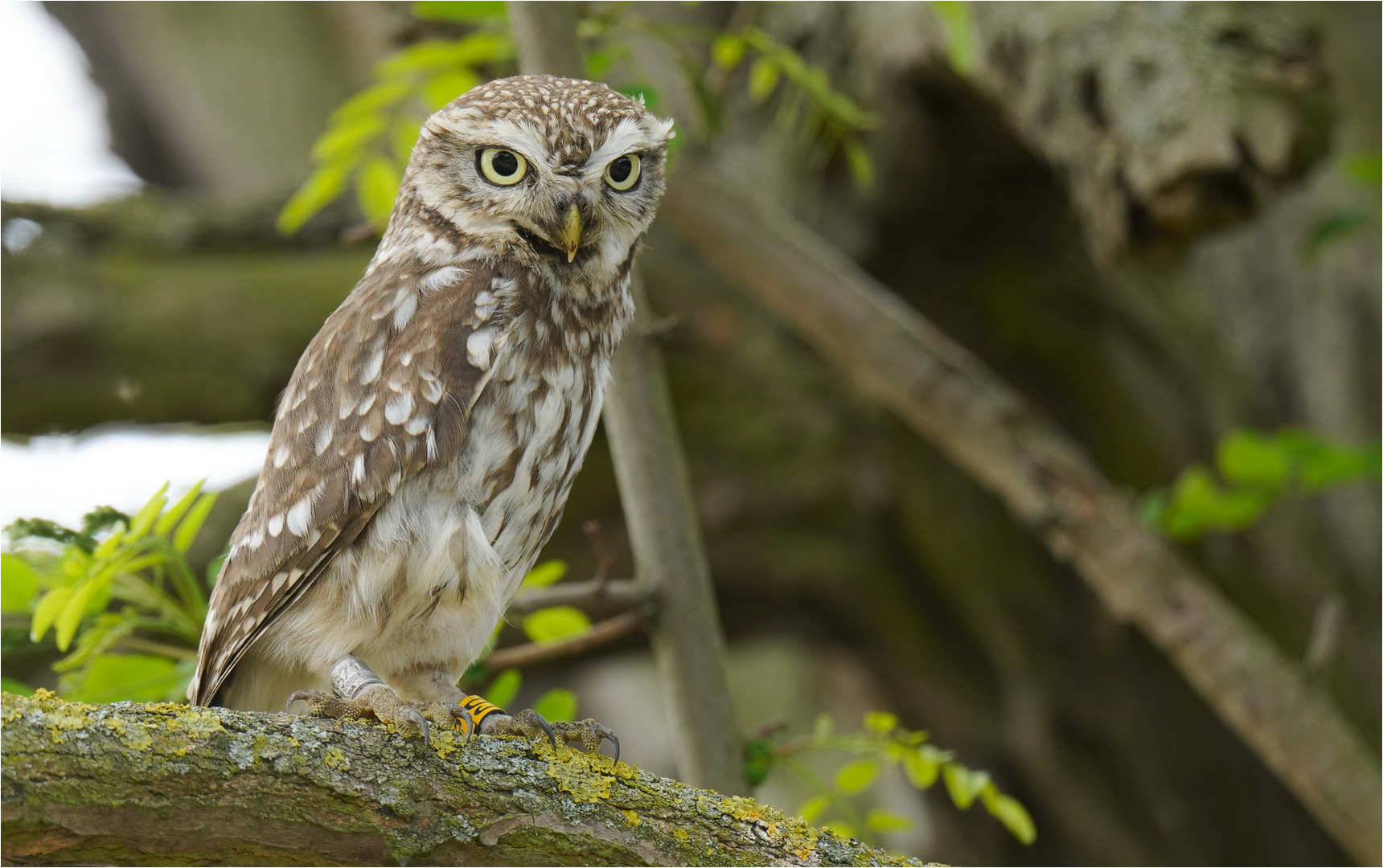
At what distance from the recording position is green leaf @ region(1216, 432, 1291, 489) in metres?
2.76

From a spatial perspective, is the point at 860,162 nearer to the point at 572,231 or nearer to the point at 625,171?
the point at 625,171

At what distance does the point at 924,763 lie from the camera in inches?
84.2

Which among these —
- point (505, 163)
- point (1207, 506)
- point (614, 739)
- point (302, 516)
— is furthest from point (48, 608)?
point (1207, 506)

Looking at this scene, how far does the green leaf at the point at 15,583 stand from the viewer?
1.76 m

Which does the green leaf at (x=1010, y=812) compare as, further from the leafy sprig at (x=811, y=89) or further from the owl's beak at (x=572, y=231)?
the leafy sprig at (x=811, y=89)

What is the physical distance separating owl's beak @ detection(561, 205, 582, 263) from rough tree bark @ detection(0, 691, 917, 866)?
751 mm

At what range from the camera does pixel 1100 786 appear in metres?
4.23

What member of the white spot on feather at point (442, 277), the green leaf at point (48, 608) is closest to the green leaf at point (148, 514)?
the green leaf at point (48, 608)

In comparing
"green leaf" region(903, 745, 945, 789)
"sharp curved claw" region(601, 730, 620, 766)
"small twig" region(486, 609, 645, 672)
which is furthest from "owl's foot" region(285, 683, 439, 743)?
"green leaf" region(903, 745, 945, 789)

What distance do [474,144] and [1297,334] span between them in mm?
3726

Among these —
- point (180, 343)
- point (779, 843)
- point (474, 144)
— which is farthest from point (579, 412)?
point (180, 343)

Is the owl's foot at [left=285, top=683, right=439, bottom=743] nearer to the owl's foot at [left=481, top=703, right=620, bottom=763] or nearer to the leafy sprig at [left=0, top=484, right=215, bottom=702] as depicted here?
the owl's foot at [left=481, top=703, right=620, bottom=763]

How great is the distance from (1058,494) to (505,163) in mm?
1721

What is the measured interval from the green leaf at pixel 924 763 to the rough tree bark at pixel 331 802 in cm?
66
